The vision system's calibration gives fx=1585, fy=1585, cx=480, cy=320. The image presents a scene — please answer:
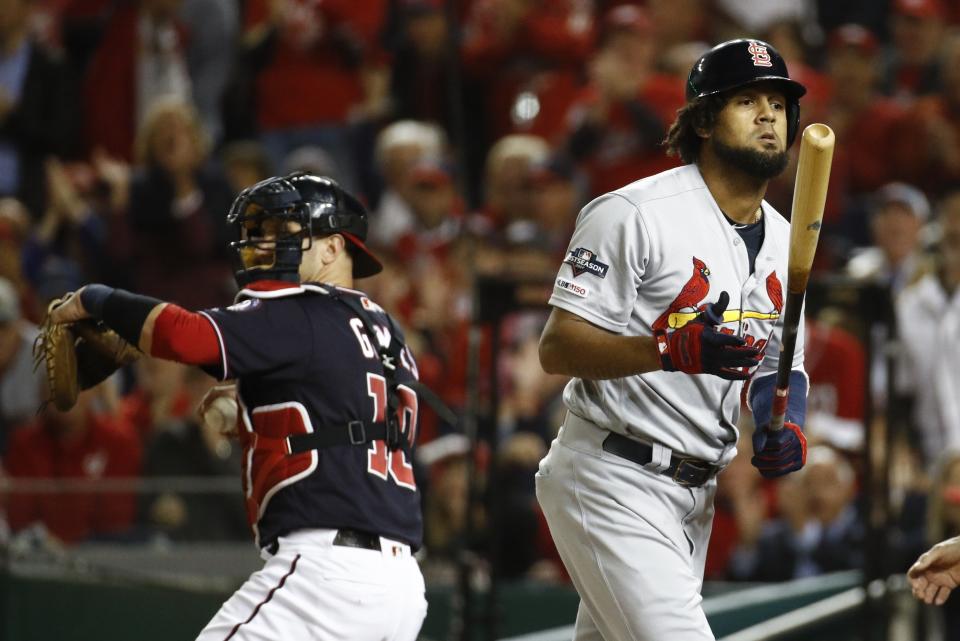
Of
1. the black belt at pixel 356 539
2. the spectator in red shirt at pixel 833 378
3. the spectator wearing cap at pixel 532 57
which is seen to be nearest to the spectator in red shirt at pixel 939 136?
the spectator in red shirt at pixel 833 378

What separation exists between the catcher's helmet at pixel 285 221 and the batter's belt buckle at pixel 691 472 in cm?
104

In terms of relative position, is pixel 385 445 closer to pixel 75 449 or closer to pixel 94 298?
pixel 94 298

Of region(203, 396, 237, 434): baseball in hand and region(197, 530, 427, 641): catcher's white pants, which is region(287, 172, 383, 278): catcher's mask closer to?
region(203, 396, 237, 434): baseball in hand

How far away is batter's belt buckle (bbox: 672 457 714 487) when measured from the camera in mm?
3936

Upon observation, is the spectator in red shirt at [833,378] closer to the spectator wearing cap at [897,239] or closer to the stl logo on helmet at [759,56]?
the spectator wearing cap at [897,239]

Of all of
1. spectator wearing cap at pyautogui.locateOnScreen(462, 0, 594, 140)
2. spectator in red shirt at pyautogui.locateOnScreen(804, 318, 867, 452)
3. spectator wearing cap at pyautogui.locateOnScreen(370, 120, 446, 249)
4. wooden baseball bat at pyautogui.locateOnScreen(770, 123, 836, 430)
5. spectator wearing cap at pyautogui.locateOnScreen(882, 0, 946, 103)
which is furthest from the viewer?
spectator wearing cap at pyautogui.locateOnScreen(462, 0, 594, 140)

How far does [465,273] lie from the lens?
30.0 ft

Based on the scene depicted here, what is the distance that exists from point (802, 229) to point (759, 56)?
527mm

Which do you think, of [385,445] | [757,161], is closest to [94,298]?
[385,445]

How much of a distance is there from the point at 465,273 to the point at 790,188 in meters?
1.92

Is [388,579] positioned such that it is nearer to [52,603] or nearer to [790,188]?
[52,603]

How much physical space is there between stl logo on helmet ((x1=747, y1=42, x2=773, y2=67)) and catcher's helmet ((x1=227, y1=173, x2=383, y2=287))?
1106 millimetres

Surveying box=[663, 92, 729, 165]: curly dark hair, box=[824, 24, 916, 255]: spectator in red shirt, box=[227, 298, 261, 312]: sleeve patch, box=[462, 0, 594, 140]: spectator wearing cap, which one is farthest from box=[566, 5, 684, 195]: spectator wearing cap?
box=[227, 298, 261, 312]: sleeve patch

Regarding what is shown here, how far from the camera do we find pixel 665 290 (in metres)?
3.89
